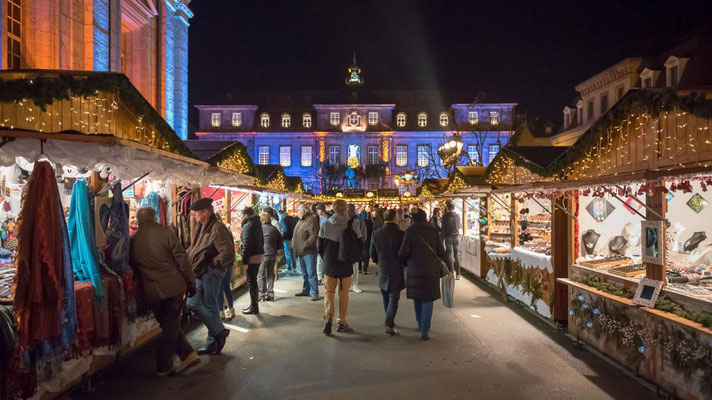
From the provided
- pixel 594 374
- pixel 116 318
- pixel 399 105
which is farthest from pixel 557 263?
pixel 399 105

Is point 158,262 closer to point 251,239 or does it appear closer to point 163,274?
point 163,274

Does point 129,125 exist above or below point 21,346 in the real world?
above

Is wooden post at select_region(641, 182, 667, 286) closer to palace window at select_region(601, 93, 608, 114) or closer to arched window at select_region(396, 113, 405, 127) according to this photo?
palace window at select_region(601, 93, 608, 114)

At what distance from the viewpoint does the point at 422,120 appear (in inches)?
2233

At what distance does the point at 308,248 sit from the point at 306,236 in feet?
1.03

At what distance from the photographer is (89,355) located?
15.7 ft

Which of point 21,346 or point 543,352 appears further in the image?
point 543,352

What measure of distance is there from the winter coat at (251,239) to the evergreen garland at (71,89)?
2.39 meters

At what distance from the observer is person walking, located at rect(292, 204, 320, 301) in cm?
968

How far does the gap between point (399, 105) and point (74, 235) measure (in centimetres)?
5594

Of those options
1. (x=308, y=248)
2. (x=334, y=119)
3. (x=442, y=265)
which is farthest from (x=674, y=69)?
(x=334, y=119)

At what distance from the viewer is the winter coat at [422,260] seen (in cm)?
662

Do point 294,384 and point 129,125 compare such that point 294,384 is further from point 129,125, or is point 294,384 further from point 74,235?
point 129,125

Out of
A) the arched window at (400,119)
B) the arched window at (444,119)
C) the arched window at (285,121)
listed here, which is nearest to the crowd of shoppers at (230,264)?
the arched window at (285,121)
